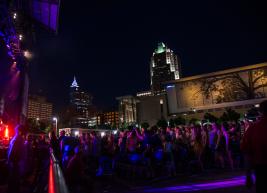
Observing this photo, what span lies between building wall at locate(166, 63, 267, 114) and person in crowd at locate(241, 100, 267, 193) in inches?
2120

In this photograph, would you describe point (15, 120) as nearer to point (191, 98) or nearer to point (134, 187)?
point (134, 187)

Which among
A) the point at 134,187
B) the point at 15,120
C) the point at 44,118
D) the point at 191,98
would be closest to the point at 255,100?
the point at 191,98

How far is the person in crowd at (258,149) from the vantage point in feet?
10.7

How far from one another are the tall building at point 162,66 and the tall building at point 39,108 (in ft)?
206

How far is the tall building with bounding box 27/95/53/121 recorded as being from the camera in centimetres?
10049

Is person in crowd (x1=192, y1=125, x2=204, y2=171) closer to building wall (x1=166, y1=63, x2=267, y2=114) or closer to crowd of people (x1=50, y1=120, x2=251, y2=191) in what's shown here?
crowd of people (x1=50, y1=120, x2=251, y2=191)

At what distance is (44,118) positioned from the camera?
111875mm

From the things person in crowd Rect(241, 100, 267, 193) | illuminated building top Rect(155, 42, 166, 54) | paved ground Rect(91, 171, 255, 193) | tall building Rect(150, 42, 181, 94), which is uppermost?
illuminated building top Rect(155, 42, 166, 54)

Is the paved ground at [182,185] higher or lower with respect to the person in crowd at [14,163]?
lower

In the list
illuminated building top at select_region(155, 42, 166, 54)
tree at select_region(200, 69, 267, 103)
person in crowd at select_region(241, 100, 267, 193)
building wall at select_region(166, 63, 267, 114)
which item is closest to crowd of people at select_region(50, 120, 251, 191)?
person in crowd at select_region(241, 100, 267, 193)

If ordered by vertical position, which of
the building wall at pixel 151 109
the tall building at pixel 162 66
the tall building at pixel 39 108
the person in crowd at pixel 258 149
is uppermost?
the tall building at pixel 162 66

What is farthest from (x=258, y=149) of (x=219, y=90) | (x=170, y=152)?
(x=219, y=90)

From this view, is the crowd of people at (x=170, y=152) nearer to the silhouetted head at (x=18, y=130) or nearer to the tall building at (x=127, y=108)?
the silhouetted head at (x=18, y=130)

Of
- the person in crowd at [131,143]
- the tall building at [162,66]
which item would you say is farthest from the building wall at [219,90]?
the tall building at [162,66]
